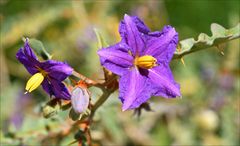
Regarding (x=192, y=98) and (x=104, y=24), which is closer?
(x=192, y=98)

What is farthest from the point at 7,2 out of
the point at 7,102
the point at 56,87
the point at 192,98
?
the point at 56,87

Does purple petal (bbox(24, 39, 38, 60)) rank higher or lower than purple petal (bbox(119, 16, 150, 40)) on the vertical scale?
lower

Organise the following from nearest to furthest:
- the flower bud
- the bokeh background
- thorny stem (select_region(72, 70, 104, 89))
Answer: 1. the flower bud
2. thorny stem (select_region(72, 70, 104, 89))
3. the bokeh background

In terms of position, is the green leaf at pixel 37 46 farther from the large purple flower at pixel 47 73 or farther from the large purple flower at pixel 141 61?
the large purple flower at pixel 141 61

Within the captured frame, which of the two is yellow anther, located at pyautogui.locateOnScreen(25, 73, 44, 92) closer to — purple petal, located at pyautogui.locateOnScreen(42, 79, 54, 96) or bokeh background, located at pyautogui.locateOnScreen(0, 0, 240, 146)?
purple petal, located at pyautogui.locateOnScreen(42, 79, 54, 96)

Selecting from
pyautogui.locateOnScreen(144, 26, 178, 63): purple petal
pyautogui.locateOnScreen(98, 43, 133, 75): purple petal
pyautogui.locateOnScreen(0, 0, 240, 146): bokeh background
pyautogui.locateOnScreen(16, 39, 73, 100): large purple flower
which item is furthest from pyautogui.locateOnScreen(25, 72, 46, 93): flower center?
pyautogui.locateOnScreen(0, 0, 240, 146): bokeh background

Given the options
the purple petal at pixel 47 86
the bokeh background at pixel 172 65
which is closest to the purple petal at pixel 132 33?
the purple petal at pixel 47 86

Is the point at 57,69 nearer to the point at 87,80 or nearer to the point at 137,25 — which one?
the point at 87,80

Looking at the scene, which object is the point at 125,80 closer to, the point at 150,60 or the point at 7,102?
the point at 150,60
